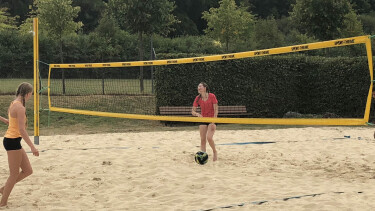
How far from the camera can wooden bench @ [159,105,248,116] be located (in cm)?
1413

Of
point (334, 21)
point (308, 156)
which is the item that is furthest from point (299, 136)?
point (334, 21)

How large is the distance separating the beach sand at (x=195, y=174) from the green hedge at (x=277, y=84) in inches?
139

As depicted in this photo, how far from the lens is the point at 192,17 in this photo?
53469 millimetres

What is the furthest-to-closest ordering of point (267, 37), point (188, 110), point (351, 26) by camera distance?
point (267, 37) → point (351, 26) → point (188, 110)

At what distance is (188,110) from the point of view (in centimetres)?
1412

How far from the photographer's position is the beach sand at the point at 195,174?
19.6ft

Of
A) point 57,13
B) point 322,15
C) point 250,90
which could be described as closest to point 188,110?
point 250,90

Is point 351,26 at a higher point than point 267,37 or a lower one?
higher

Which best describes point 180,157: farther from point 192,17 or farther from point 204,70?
point 192,17

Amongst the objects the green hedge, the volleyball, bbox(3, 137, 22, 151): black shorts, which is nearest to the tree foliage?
the green hedge

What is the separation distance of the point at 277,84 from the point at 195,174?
8.59 meters

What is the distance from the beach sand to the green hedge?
3.53 m

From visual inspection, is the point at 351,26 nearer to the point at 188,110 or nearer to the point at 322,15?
the point at 322,15

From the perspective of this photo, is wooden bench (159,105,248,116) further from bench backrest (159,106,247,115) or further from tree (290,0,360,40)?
tree (290,0,360,40)
